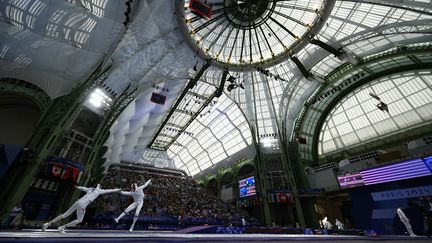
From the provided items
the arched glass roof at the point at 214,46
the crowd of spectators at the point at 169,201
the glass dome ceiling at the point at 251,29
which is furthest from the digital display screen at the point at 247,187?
the glass dome ceiling at the point at 251,29

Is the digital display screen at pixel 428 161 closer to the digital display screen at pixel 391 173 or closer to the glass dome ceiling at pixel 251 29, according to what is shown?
the digital display screen at pixel 391 173

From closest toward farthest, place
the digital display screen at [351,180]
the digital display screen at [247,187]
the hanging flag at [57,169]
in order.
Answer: the hanging flag at [57,169] < the digital display screen at [351,180] < the digital display screen at [247,187]

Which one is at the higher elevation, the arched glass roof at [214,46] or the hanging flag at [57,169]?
the arched glass roof at [214,46]

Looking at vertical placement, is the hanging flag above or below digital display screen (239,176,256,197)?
below

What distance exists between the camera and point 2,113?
22.4 m

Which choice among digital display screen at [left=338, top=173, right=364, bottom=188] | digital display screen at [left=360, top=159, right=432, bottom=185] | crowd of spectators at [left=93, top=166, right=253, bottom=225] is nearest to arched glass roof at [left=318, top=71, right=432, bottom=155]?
digital display screen at [left=338, top=173, right=364, bottom=188]

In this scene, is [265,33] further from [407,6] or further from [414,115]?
[414,115]

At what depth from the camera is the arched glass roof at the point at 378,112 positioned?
97.7 ft

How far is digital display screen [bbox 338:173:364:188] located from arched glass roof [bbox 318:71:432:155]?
11.5 m

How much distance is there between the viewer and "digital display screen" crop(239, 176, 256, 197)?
125 feet

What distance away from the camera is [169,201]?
3372cm

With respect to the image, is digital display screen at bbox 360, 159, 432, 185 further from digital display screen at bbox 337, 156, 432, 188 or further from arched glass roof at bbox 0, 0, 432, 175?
arched glass roof at bbox 0, 0, 432, 175

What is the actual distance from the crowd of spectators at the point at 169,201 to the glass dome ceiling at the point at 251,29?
22741 millimetres

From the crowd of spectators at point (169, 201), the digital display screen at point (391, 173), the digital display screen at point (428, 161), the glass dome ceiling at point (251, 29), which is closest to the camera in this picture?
the digital display screen at point (428, 161)
